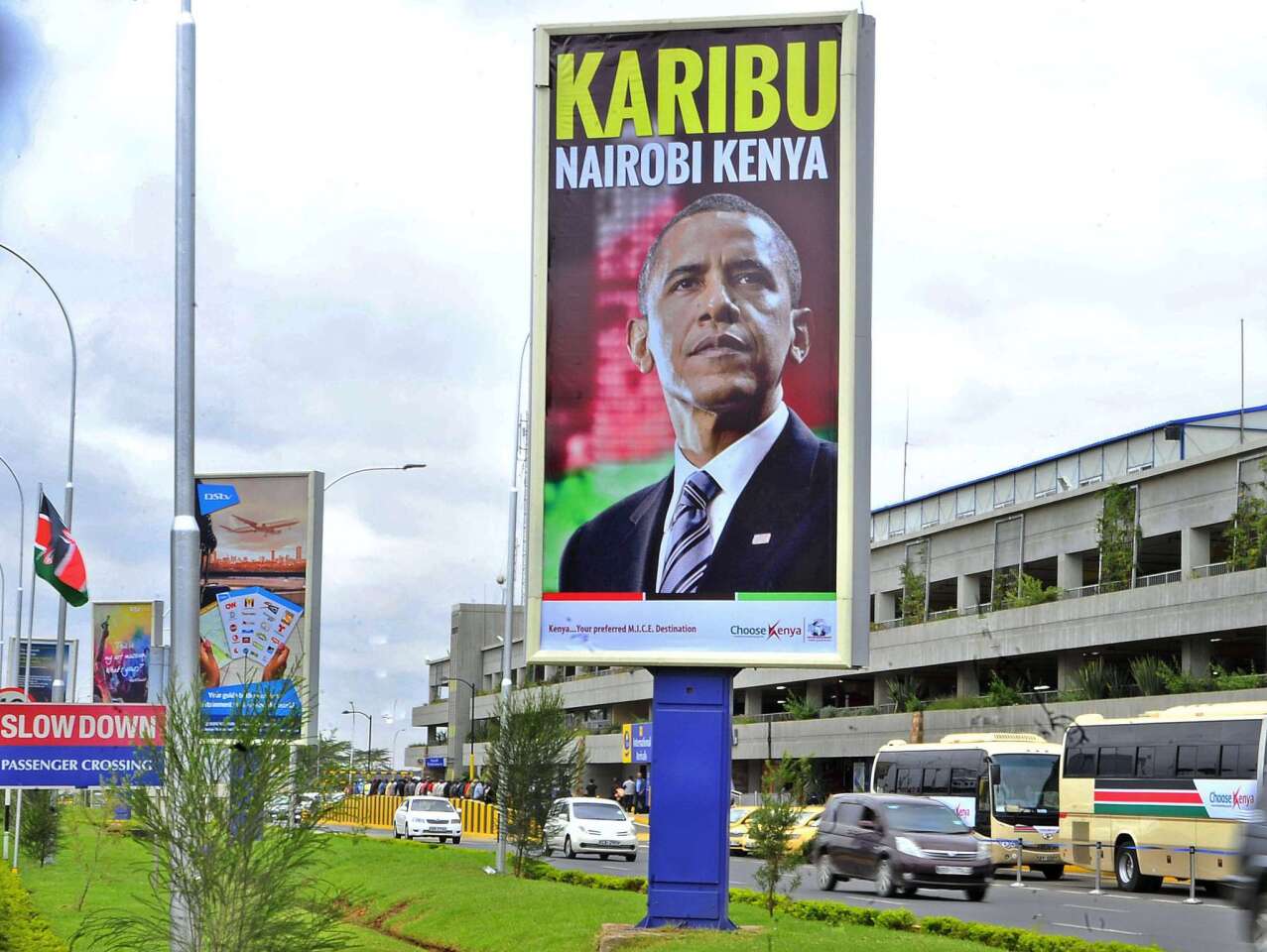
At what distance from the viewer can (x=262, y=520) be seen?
25.1 meters

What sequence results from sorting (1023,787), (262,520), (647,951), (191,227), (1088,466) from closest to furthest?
(191,227) → (647,951) → (262,520) → (1023,787) → (1088,466)

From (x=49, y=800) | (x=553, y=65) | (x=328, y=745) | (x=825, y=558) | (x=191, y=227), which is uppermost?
(x=553, y=65)

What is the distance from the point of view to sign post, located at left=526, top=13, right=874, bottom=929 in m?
19.8

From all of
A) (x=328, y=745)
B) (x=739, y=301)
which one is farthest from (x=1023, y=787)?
(x=328, y=745)

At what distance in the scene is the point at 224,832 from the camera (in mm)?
11914

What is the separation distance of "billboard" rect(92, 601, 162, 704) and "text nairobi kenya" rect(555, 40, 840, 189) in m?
20.2

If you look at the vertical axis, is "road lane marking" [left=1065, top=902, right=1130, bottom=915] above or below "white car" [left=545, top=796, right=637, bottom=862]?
above

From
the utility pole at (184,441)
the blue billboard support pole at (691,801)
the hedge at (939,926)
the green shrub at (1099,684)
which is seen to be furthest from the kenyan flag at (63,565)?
the green shrub at (1099,684)

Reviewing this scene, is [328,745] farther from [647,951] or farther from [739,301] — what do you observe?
[739,301]

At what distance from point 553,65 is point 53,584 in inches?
603

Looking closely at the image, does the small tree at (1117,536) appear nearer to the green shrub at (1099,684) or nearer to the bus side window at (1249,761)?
the green shrub at (1099,684)

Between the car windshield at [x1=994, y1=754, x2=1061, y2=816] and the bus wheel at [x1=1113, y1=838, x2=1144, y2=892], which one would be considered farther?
the car windshield at [x1=994, y1=754, x2=1061, y2=816]

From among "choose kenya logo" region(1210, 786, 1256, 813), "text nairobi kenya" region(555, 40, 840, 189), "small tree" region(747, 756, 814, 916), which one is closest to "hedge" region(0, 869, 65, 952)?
Answer: "small tree" region(747, 756, 814, 916)

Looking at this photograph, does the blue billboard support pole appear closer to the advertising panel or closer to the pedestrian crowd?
the advertising panel
